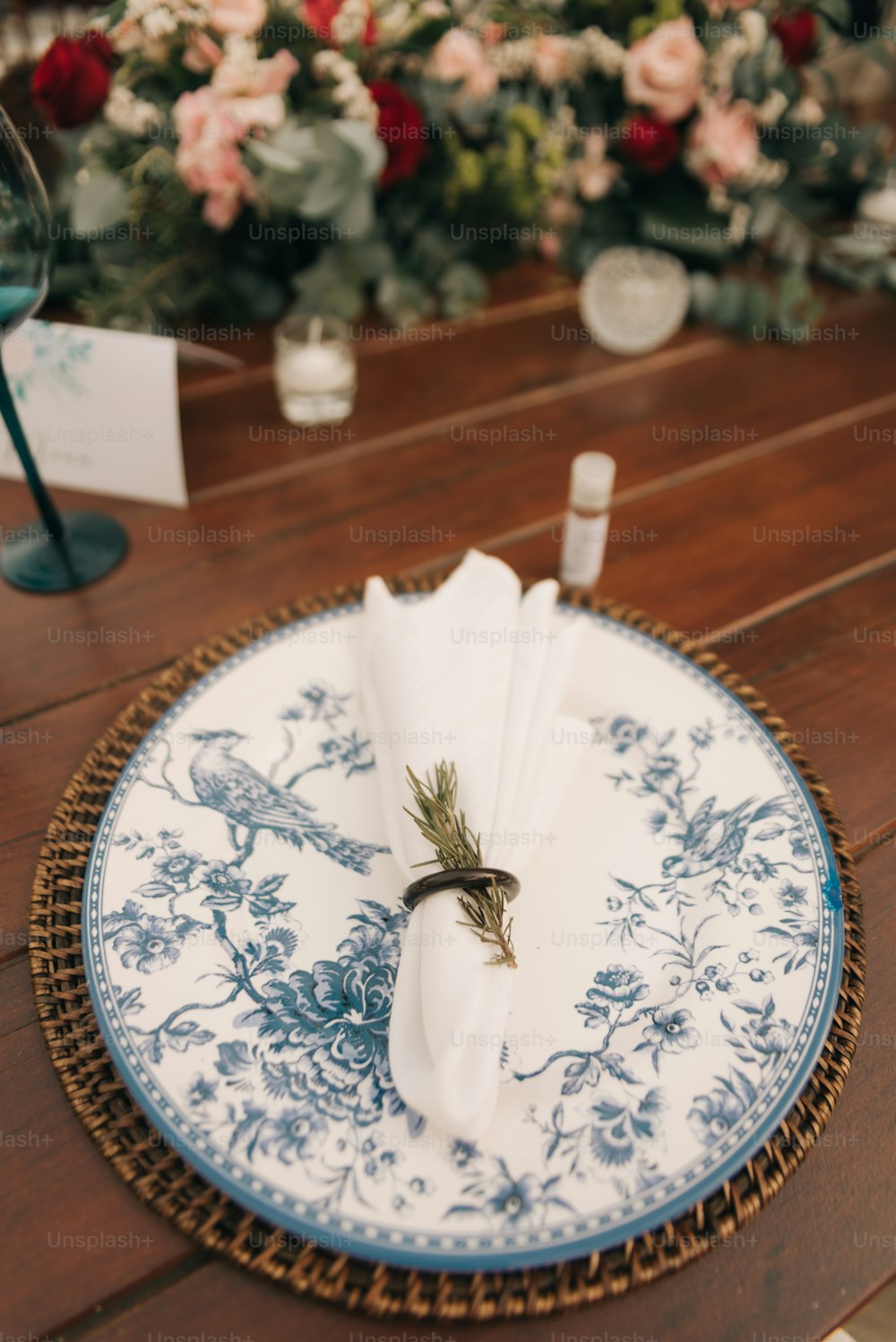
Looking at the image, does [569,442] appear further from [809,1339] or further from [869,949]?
[809,1339]

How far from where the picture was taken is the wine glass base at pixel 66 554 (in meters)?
0.85

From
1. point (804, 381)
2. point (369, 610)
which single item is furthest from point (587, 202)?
point (369, 610)

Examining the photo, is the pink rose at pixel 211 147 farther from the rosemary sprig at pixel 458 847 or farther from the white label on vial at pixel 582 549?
the rosemary sprig at pixel 458 847

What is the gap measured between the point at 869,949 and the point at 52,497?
856 millimetres

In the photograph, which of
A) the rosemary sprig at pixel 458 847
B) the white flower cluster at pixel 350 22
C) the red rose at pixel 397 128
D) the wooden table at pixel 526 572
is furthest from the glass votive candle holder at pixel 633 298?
the rosemary sprig at pixel 458 847

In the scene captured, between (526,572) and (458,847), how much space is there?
1.27 feet

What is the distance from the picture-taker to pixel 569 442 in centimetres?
104

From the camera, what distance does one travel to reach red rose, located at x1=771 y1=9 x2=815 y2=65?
1109 millimetres

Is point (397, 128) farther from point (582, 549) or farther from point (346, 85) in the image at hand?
point (582, 549)

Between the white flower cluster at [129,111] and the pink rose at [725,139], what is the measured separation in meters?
0.64

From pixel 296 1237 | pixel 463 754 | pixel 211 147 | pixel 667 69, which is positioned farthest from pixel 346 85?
pixel 296 1237

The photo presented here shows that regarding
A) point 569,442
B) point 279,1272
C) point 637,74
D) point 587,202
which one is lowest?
point 279,1272

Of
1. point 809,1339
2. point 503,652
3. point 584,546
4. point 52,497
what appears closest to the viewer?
point 809,1339

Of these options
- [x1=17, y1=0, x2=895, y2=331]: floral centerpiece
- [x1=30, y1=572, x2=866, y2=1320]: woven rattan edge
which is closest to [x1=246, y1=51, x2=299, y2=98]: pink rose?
[x1=17, y1=0, x2=895, y2=331]: floral centerpiece
